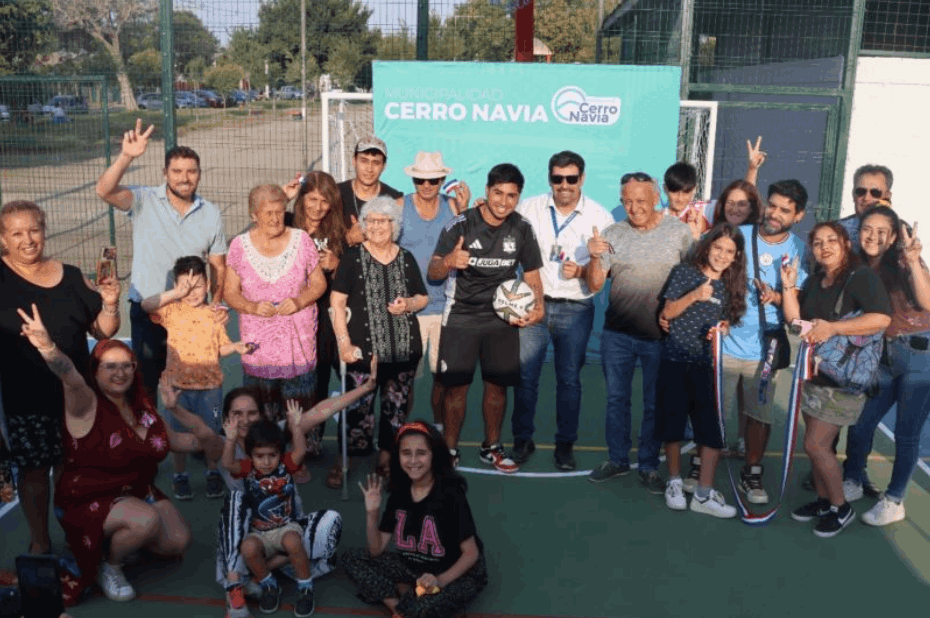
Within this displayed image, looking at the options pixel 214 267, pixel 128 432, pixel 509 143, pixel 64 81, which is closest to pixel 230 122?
A: pixel 64 81

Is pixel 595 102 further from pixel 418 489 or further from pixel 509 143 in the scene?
pixel 418 489

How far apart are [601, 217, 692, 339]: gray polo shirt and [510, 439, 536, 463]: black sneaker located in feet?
3.70

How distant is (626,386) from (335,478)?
6.18 feet

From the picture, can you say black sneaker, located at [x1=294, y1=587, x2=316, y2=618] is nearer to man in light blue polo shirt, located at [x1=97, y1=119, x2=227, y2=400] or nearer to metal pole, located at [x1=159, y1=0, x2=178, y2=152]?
man in light blue polo shirt, located at [x1=97, y1=119, x2=227, y2=400]

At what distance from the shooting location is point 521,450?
6090 millimetres

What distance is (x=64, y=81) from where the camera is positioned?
1006 centimetres

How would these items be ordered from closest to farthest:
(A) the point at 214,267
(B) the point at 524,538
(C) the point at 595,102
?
(B) the point at 524,538, (A) the point at 214,267, (C) the point at 595,102

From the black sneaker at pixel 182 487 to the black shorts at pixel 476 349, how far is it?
1644mm

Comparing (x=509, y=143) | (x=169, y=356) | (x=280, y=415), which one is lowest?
(x=280, y=415)

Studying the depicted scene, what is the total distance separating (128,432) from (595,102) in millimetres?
5113

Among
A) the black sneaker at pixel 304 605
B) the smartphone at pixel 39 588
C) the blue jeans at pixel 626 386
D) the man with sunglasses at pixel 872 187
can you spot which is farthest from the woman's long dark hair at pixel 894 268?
the smartphone at pixel 39 588

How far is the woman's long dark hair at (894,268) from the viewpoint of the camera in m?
4.93

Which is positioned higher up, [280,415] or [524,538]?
[280,415]

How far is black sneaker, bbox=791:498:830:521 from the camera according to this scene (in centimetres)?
525
